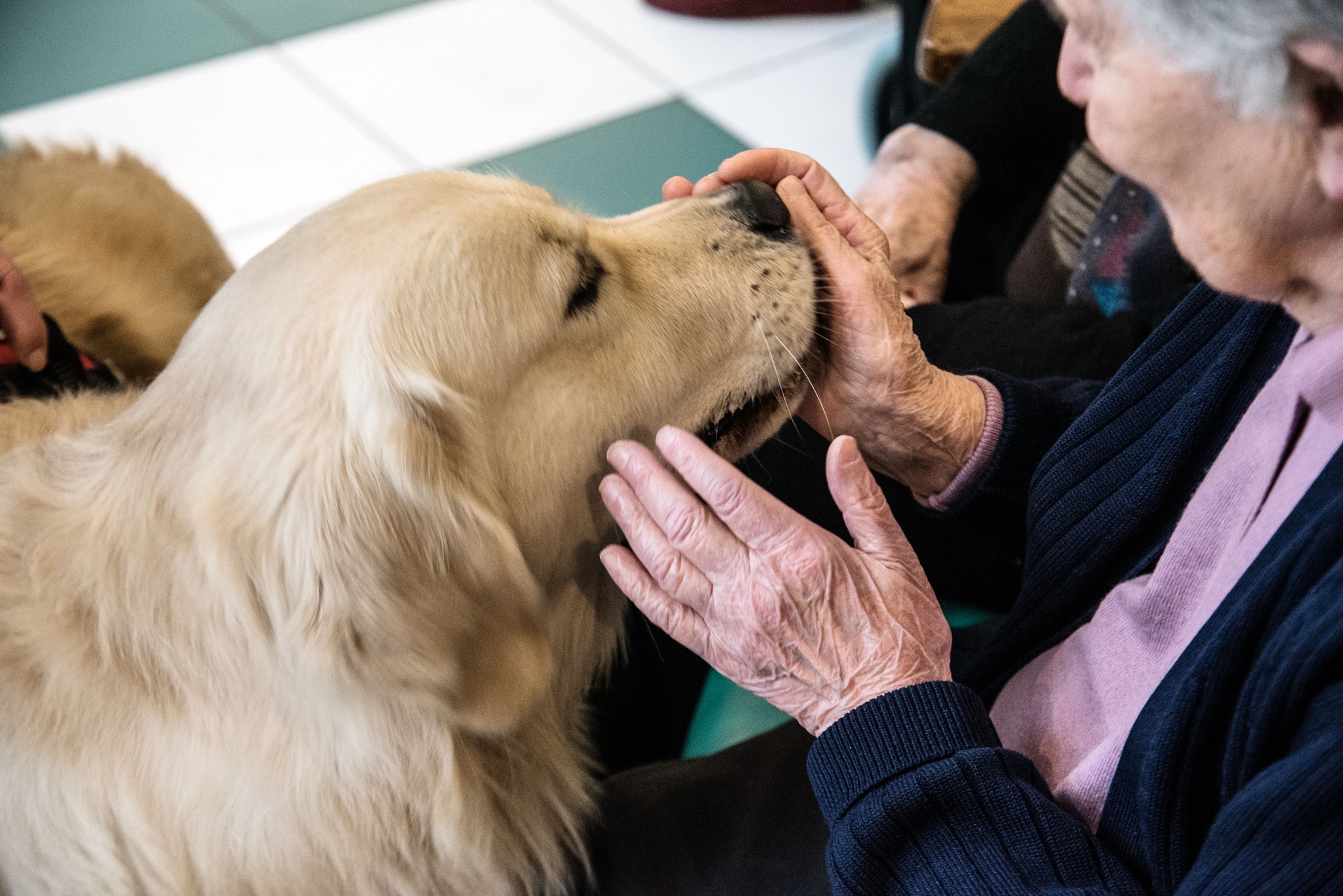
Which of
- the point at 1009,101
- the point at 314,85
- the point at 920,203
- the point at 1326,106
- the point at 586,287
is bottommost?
the point at 314,85

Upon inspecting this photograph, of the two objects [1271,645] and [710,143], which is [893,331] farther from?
[710,143]

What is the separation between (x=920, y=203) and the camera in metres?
1.67

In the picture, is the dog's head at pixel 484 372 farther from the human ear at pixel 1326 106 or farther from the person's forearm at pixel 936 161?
the person's forearm at pixel 936 161

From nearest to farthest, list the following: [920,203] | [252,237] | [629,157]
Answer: [920,203] → [252,237] → [629,157]

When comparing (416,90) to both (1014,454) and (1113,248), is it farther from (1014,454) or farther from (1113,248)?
(1014,454)

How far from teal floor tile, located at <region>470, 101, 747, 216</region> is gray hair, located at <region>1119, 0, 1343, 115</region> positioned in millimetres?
1761

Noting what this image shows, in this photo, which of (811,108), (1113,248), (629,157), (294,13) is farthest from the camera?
(294,13)

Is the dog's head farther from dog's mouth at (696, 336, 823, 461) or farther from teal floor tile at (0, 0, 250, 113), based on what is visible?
teal floor tile at (0, 0, 250, 113)

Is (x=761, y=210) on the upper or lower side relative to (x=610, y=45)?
upper

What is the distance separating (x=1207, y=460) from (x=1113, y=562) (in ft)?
0.41

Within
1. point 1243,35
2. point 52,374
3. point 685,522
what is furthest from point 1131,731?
point 52,374

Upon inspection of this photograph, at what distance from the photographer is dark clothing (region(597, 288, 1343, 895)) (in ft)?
2.26

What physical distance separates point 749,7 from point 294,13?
1.29 m

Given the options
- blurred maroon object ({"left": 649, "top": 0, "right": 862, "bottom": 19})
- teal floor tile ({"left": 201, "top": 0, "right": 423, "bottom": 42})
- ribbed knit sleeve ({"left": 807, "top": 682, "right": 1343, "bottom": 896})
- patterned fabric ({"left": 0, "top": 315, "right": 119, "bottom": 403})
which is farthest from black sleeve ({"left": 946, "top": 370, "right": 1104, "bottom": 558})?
teal floor tile ({"left": 201, "top": 0, "right": 423, "bottom": 42})
